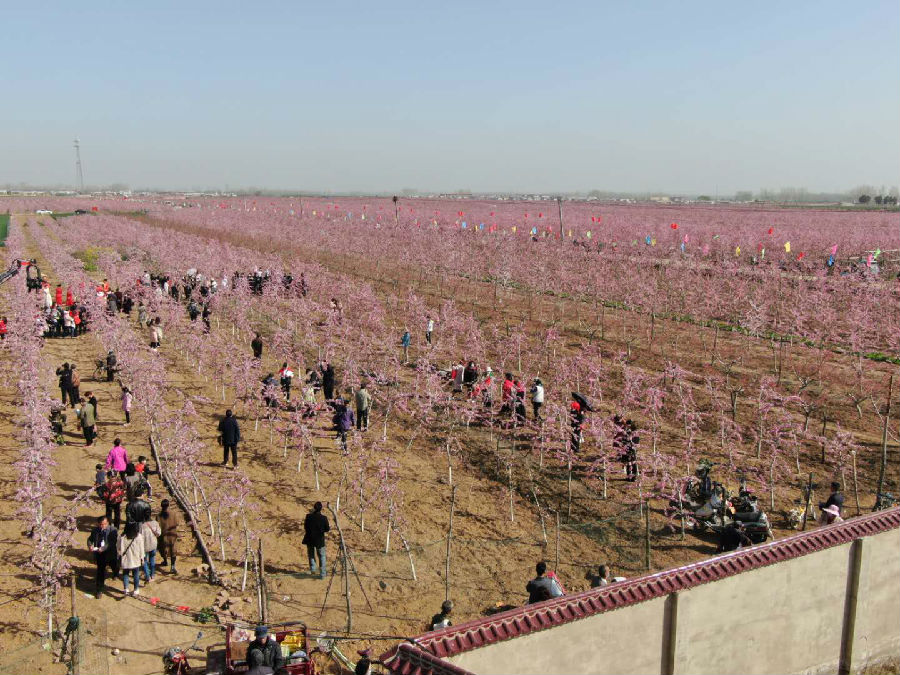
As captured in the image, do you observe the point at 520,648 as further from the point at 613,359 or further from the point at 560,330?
the point at 560,330

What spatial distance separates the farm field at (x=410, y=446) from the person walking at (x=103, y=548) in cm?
29

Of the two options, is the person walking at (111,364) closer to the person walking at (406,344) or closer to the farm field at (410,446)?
the farm field at (410,446)

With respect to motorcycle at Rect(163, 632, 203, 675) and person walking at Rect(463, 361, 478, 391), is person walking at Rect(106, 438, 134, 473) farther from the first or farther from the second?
person walking at Rect(463, 361, 478, 391)

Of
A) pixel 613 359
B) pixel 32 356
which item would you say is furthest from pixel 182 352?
pixel 613 359

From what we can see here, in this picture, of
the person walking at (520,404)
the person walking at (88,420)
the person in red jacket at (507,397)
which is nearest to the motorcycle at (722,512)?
the person walking at (520,404)

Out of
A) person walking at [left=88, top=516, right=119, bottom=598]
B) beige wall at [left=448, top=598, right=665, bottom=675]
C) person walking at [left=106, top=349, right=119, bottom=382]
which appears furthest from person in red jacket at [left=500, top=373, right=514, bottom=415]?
person walking at [left=106, top=349, right=119, bottom=382]

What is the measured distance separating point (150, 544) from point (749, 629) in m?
8.85

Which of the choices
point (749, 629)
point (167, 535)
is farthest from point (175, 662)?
point (749, 629)

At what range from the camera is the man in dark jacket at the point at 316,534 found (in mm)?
11531

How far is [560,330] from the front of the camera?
103 feet

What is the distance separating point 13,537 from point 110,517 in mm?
1997

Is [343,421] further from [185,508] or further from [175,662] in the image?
[175,662]

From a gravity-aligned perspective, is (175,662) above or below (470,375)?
below

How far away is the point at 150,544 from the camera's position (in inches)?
441
